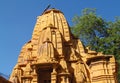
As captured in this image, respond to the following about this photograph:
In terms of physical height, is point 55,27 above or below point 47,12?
below

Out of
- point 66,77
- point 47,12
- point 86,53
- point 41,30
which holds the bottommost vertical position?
point 66,77

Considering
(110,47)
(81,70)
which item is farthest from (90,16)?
(81,70)

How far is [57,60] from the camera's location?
28.7 m

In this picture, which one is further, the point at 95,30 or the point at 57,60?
the point at 95,30

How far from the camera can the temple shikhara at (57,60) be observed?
1048 inches

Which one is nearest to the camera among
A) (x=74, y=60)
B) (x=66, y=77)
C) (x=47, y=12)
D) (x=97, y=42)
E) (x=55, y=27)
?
(x=66, y=77)

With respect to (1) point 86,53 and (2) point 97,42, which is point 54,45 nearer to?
(1) point 86,53

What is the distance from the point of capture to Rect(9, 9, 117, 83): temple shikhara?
2661 centimetres

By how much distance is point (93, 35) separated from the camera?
37500mm

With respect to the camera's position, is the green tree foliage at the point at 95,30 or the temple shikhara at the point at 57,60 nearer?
the temple shikhara at the point at 57,60

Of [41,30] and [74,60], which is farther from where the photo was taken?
[41,30]

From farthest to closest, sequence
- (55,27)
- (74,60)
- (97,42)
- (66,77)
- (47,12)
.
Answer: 1. (97,42)
2. (47,12)
3. (55,27)
4. (74,60)
5. (66,77)

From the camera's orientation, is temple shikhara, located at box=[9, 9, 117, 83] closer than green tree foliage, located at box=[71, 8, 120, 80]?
Yes

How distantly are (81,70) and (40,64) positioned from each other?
3.85 m
